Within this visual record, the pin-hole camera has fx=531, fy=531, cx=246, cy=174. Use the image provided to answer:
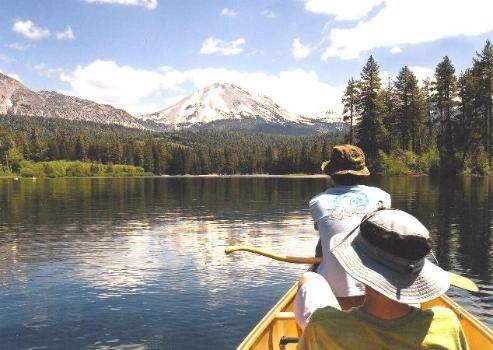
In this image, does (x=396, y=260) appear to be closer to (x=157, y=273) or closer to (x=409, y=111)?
(x=157, y=273)

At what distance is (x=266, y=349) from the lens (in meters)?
9.05

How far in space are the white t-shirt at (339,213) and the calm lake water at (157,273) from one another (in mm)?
6605

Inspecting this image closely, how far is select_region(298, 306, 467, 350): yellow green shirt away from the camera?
380 centimetres

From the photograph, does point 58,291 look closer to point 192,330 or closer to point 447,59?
point 192,330

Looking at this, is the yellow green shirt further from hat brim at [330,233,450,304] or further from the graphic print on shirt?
the graphic print on shirt

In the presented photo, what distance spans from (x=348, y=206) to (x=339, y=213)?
0.58 ft

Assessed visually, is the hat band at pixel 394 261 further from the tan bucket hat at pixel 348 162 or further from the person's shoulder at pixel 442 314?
the tan bucket hat at pixel 348 162

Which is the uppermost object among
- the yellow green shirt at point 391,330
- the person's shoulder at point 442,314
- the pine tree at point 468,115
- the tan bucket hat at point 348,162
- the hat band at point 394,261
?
the pine tree at point 468,115

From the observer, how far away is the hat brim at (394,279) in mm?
3691

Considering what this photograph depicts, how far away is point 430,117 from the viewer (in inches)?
4306

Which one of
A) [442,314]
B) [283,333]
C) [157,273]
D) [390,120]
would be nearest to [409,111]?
[390,120]

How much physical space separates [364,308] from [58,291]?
16.7m

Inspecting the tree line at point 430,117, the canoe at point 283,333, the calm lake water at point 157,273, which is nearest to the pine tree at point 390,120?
the tree line at point 430,117

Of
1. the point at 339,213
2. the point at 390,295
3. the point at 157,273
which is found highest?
the point at 339,213
